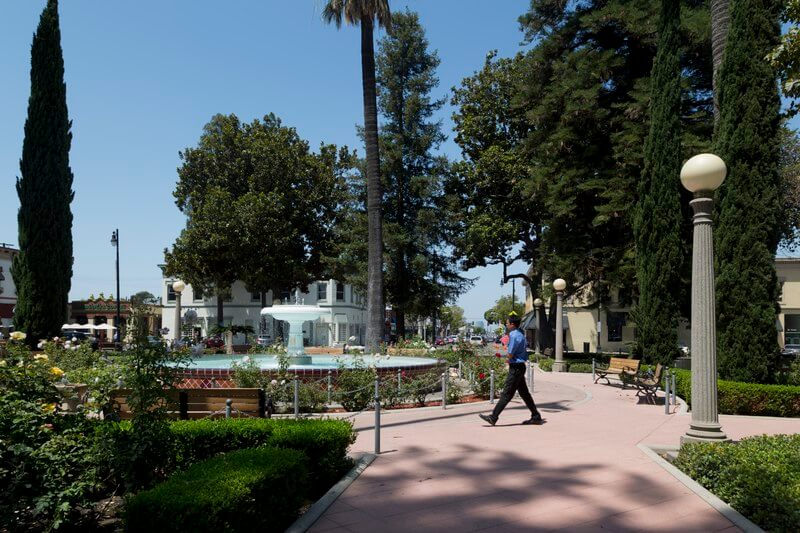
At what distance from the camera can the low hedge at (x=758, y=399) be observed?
12.3 meters

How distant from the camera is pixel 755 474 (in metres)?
5.85

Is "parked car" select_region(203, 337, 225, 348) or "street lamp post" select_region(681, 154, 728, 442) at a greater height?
"street lamp post" select_region(681, 154, 728, 442)

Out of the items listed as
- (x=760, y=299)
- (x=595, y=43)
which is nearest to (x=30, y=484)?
(x=760, y=299)

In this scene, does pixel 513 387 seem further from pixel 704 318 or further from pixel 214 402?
pixel 214 402

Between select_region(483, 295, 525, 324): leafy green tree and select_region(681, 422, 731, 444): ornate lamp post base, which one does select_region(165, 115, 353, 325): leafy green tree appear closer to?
select_region(681, 422, 731, 444): ornate lamp post base

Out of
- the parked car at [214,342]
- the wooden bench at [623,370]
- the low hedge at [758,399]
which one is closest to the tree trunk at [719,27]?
the wooden bench at [623,370]

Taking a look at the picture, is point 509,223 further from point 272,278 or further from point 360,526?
point 360,526

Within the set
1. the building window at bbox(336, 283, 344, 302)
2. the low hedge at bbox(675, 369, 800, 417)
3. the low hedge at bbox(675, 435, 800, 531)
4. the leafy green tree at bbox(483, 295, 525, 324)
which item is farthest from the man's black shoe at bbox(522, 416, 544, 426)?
the leafy green tree at bbox(483, 295, 525, 324)

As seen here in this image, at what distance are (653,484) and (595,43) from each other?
25.9m

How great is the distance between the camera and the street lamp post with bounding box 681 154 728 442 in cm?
777

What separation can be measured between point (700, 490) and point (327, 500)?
153 inches

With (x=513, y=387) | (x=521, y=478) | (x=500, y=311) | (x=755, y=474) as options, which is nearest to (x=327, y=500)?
(x=521, y=478)

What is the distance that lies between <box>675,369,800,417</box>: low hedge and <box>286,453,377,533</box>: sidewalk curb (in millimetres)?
7897

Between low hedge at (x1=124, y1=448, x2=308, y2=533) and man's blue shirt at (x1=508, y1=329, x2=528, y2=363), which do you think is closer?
low hedge at (x1=124, y1=448, x2=308, y2=533)
